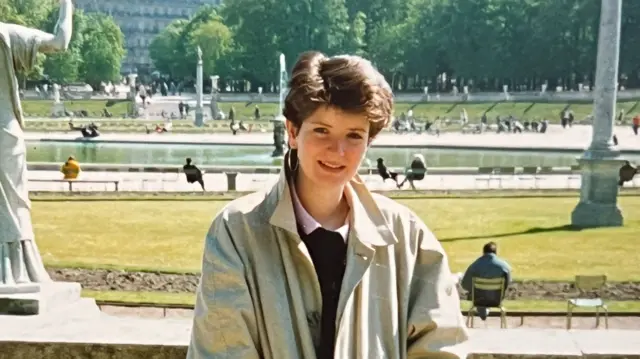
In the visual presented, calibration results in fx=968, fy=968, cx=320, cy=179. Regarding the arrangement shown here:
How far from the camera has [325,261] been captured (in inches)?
106

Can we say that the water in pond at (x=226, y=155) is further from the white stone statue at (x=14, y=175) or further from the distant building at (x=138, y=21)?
the distant building at (x=138, y=21)

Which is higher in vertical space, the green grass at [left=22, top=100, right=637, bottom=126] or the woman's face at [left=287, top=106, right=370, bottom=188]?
the woman's face at [left=287, top=106, right=370, bottom=188]

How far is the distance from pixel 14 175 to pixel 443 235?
1092cm

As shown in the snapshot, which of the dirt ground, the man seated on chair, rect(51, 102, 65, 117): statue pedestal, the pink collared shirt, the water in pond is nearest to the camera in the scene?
the pink collared shirt

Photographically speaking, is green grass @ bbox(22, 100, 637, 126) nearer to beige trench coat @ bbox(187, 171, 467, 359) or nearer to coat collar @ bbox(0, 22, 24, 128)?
coat collar @ bbox(0, 22, 24, 128)

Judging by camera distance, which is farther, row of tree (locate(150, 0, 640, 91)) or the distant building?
the distant building

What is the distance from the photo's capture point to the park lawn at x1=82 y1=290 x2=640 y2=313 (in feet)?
34.8

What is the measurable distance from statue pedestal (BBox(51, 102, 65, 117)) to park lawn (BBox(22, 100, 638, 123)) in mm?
558

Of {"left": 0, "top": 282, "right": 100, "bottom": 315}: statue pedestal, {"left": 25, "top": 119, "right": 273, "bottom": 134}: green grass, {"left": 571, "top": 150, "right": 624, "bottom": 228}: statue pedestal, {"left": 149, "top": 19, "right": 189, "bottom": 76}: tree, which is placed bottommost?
{"left": 25, "top": 119, "right": 273, "bottom": 134}: green grass

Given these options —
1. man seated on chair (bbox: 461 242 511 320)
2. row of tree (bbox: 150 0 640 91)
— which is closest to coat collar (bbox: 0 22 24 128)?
man seated on chair (bbox: 461 242 511 320)

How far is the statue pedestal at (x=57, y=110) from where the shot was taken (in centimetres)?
7200

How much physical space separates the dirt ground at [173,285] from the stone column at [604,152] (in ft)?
17.8

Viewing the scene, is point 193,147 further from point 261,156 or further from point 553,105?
point 553,105

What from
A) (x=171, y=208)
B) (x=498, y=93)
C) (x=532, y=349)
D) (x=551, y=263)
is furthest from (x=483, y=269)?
(x=498, y=93)
